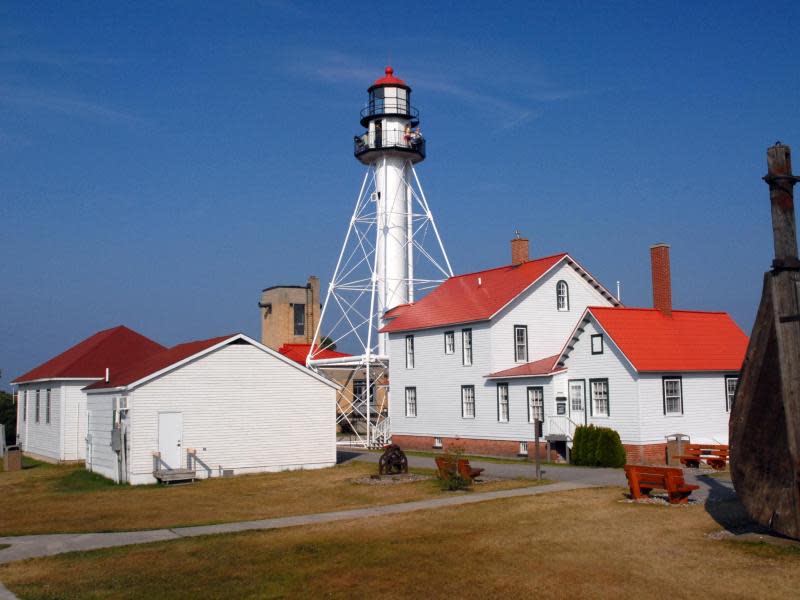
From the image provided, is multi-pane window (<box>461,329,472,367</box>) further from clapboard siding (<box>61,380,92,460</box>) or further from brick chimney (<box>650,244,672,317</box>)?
clapboard siding (<box>61,380,92,460</box>)

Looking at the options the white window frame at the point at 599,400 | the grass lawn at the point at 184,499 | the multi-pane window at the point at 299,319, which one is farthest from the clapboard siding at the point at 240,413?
the multi-pane window at the point at 299,319

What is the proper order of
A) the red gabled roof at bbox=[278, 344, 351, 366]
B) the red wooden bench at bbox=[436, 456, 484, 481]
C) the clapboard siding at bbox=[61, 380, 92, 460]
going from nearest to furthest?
the red wooden bench at bbox=[436, 456, 484, 481] → the clapboard siding at bbox=[61, 380, 92, 460] → the red gabled roof at bbox=[278, 344, 351, 366]

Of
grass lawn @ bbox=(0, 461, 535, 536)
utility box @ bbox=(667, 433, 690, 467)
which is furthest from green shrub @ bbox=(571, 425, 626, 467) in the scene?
grass lawn @ bbox=(0, 461, 535, 536)

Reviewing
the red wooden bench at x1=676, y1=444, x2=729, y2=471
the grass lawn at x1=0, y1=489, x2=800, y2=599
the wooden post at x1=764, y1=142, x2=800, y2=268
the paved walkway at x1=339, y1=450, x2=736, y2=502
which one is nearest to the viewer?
the grass lawn at x1=0, y1=489, x2=800, y2=599

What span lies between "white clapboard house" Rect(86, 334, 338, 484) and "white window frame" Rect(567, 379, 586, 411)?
30.8 feet

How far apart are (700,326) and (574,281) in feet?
22.4

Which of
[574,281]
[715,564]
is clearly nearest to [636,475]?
[715,564]

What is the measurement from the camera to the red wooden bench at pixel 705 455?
2930 cm

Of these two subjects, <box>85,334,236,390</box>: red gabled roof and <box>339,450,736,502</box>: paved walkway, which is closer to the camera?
<box>339,450,736,502</box>: paved walkway

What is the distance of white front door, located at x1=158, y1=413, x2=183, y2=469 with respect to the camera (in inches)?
1184

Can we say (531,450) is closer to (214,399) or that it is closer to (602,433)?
(602,433)

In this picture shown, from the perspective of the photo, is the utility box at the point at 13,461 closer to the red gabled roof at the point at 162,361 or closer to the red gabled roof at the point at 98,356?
the red gabled roof at the point at 98,356

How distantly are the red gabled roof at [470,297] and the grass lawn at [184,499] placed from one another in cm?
1075

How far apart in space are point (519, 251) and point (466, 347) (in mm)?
6052
